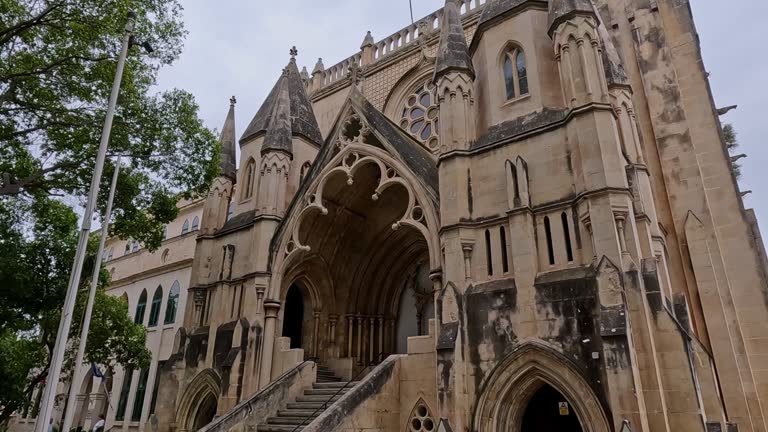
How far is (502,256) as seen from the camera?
1145cm

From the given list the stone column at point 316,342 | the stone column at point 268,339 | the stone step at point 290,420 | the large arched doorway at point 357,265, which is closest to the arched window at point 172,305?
the large arched doorway at point 357,265

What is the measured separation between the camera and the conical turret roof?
62.4 feet

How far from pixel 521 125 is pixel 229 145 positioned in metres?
12.5

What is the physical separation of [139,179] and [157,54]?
137 inches

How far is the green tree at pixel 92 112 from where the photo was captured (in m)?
11.1

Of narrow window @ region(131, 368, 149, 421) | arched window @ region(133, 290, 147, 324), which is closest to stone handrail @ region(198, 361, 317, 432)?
narrow window @ region(131, 368, 149, 421)

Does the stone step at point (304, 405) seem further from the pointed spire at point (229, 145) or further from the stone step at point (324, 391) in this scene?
the pointed spire at point (229, 145)

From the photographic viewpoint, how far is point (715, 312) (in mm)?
12664

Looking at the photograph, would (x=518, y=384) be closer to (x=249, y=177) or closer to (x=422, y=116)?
(x=249, y=177)

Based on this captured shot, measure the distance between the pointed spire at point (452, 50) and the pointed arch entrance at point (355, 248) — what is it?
8.28 feet

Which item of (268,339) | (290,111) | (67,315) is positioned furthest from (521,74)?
(67,315)

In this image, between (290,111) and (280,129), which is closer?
(280,129)

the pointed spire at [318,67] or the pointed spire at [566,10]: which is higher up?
the pointed spire at [318,67]

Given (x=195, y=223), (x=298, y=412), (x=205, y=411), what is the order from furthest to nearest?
(x=195, y=223) < (x=205, y=411) < (x=298, y=412)
